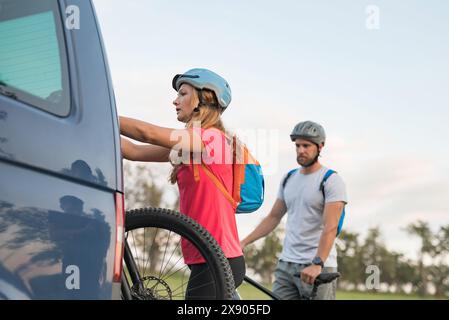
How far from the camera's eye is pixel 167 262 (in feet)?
11.8

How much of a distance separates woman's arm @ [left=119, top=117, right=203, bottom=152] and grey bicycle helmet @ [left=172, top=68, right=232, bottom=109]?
1.15 ft

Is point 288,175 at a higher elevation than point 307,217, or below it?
higher

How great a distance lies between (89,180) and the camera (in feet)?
7.73

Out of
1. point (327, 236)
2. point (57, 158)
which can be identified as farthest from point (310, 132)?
point (57, 158)

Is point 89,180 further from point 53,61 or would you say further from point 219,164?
point 219,164

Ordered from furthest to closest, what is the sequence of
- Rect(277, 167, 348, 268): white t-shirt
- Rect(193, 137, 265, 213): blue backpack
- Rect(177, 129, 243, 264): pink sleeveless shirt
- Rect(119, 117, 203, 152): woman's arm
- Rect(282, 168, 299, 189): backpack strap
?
Rect(282, 168, 299, 189): backpack strap
Rect(277, 167, 348, 268): white t-shirt
Rect(193, 137, 265, 213): blue backpack
Rect(177, 129, 243, 264): pink sleeveless shirt
Rect(119, 117, 203, 152): woman's arm

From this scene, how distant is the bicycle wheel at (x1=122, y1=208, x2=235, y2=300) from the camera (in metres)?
3.18

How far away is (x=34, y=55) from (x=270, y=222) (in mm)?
4151

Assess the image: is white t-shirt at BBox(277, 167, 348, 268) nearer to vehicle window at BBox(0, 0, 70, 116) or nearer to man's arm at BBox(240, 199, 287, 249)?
man's arm at BBox(240, 199, 287, 249)

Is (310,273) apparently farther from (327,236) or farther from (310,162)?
(310,162)

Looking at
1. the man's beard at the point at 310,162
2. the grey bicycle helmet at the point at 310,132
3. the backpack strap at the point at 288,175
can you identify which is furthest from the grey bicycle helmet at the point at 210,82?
the backpack strap at the point at 288,175

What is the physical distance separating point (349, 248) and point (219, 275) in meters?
55.7

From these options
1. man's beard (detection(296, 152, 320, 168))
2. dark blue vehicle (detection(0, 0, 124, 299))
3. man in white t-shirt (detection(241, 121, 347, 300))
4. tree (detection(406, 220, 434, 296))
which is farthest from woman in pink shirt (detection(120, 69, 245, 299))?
tree (detection(406, 220, 434, 296))
